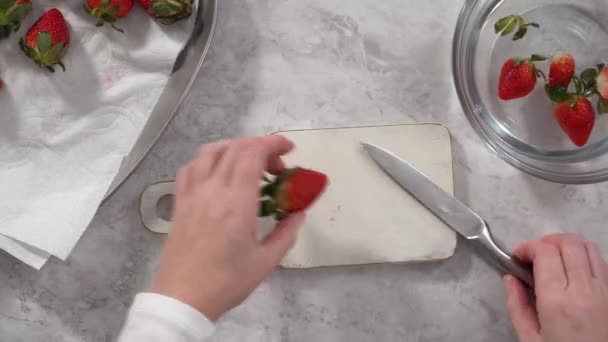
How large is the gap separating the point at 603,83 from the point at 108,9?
0.57 metres

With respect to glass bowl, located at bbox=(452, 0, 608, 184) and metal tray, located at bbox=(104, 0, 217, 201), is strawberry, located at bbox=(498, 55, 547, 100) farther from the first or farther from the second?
metal tray, located at bbox=(104, 0, 217, 201)

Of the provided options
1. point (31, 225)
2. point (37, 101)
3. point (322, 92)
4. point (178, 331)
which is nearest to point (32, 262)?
point (31, 225)

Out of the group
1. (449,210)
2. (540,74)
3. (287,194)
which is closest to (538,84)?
(540,74)

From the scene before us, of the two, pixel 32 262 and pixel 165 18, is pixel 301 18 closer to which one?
pixel 165 18

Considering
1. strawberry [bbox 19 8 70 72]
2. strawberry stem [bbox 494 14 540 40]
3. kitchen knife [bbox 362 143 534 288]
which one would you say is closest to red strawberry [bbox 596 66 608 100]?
strawberry stem [bbox 494 14 540 40]

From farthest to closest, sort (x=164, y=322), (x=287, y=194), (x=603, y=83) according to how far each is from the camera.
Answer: (x=603, y=83) < (x=287, y=194) < (x=164, y=322)

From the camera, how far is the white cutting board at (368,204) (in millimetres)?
714

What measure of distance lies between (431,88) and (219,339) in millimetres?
403

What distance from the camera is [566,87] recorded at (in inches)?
27.9

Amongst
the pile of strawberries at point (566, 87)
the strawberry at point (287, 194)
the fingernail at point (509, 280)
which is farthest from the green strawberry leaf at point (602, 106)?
the strawberry at point (287, 194)

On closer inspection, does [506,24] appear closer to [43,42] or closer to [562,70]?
[562,70]

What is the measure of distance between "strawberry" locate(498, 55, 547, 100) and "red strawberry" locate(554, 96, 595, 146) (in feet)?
0.14

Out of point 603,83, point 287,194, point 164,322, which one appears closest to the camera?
point 164,322

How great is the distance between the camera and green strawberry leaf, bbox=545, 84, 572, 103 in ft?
2.30
